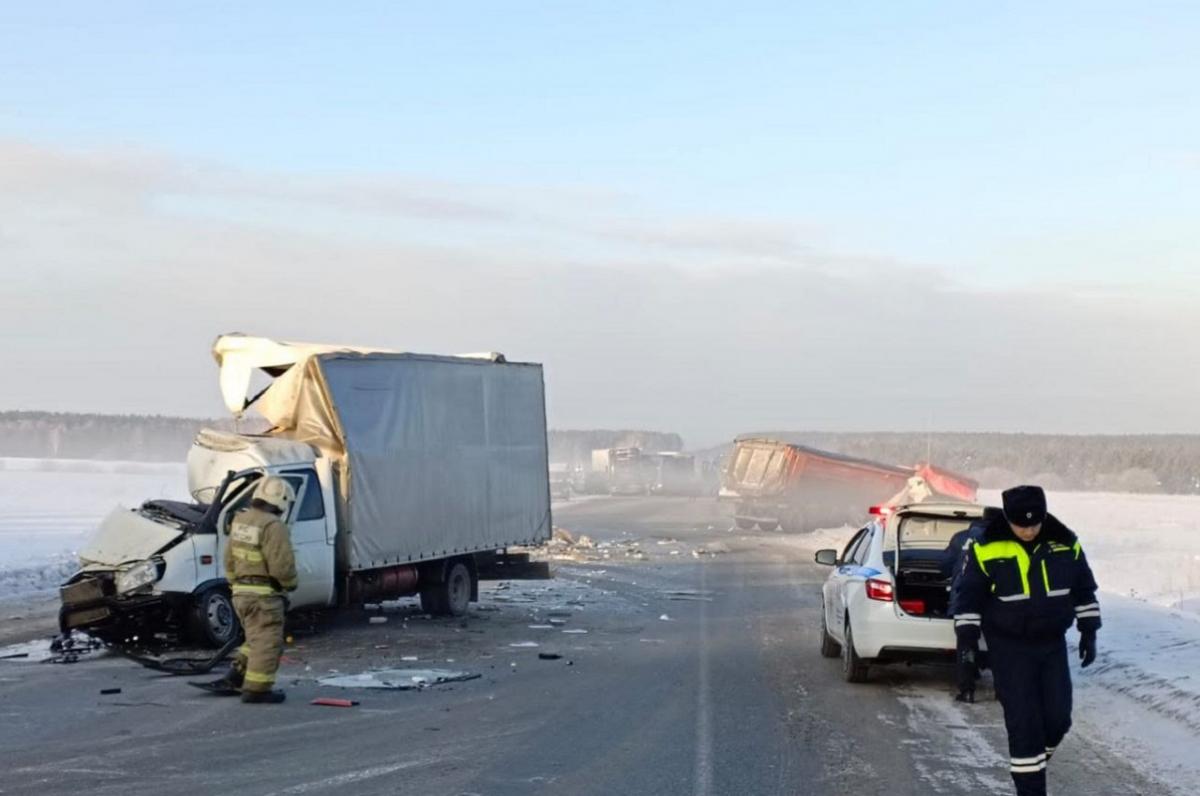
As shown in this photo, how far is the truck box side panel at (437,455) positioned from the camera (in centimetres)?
1662

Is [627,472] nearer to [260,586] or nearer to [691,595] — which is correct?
[691,595]

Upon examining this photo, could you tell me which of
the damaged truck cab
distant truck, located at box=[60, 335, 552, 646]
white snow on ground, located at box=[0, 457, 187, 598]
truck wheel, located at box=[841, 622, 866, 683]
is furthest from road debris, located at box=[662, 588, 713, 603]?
white snow on ground, located at box=[0, 457, 187, 598]

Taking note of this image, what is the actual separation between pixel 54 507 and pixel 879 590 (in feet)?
135

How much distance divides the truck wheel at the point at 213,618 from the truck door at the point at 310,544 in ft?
3.60

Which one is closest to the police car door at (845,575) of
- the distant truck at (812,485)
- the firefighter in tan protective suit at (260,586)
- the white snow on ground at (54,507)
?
the firefighter in tan protective suit at (260,586)

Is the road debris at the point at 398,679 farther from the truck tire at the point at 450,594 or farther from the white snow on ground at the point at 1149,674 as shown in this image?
the white snow on ground at the point at 1149,674

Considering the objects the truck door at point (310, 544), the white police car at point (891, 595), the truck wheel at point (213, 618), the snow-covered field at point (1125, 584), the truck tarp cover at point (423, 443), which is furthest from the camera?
the truck tarp cover at point (423, 443)

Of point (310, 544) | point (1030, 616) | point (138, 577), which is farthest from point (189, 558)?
point (1030, 616)

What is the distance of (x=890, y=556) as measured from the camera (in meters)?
12.3

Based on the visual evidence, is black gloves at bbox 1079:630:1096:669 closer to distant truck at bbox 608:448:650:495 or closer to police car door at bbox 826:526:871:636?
police car door at bbox 826:526:871:636

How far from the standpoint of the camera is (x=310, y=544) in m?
15.7

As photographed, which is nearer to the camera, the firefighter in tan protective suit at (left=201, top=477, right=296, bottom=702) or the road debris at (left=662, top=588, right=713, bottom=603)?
the firefighter in tan protective suit at (left=201, top=477, right=296, bottom=702)

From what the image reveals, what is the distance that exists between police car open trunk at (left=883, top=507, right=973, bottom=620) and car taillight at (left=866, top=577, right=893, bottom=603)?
77mm

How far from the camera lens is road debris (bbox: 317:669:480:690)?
1212 centimetres
